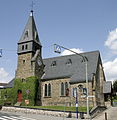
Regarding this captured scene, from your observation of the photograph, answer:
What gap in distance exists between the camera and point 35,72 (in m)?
36.8

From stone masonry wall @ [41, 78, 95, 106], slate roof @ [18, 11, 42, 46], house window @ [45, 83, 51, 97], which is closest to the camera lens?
stone masonry wall @ [41, 78, 95, 106]

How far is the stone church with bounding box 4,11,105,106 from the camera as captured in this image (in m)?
34.1

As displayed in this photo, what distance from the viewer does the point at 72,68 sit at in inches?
1457

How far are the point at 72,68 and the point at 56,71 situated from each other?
11.0ft

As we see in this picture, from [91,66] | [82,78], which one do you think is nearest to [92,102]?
[82,78]

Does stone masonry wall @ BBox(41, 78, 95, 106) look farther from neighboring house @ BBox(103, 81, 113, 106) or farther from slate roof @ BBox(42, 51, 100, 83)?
neighboring house @ BBox(103, 81, 113, 106)

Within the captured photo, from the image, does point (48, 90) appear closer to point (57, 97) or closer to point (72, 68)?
point (57, 97)

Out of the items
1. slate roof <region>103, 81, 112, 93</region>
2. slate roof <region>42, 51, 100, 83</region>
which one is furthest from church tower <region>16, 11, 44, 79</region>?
slate roof <region>103, 81, 112, 93</region>

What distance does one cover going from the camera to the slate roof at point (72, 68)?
3442cm

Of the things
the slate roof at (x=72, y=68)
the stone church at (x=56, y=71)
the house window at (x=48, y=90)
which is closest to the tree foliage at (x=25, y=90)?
the stone church at (x=56, y=71)

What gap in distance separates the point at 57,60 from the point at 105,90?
1145cm

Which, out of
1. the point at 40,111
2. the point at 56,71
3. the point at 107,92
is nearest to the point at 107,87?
the point at 107,92

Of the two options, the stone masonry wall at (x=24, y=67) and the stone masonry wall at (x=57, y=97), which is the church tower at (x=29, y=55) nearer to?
the stone masonry wall at (x=24, y=67)

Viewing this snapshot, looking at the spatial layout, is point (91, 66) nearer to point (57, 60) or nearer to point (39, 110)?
point (57, 60)
